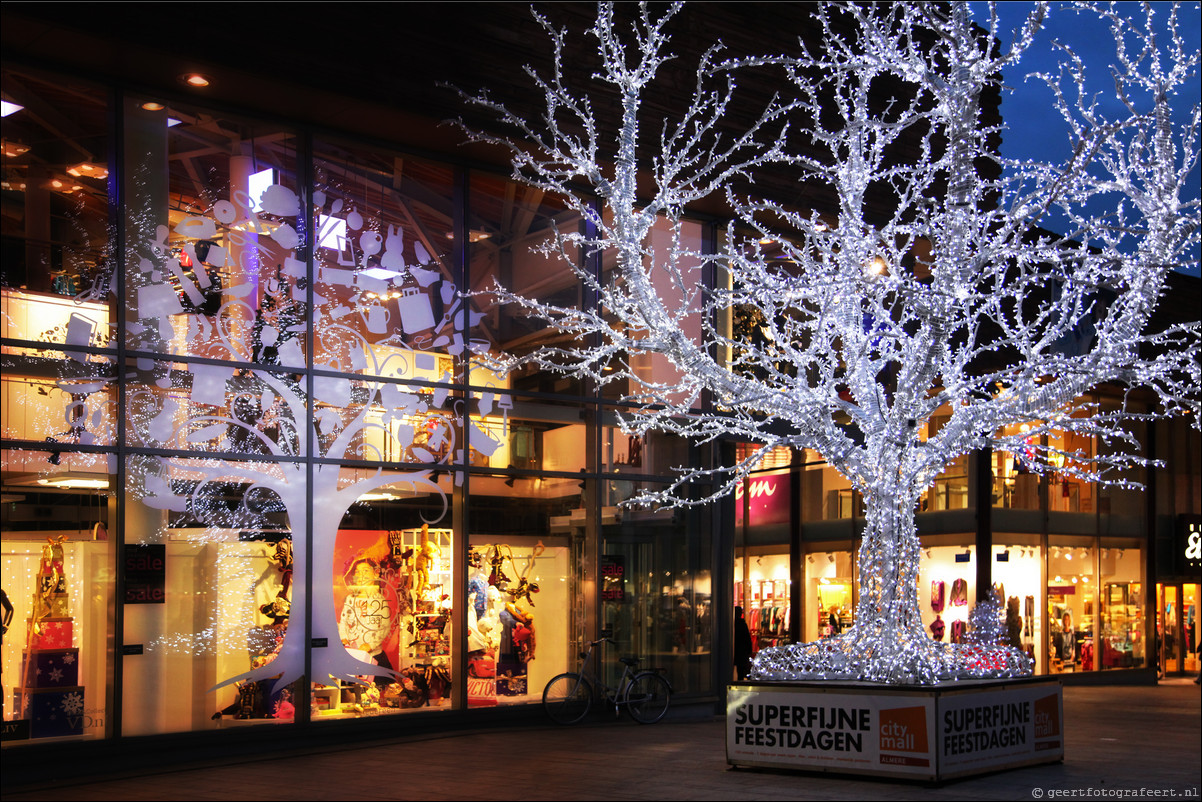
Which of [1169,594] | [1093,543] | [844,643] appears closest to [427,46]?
[844,643]

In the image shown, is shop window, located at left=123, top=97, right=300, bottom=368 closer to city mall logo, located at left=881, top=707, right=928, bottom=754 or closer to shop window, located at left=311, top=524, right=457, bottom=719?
shop window, located at left=311, top=524, right=457, bottom=719

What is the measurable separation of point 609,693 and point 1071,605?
1369cm

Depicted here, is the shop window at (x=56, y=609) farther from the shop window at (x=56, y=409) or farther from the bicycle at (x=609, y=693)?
the bicycle at (x=609, y=693)

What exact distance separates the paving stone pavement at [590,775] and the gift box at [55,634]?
3.09ft

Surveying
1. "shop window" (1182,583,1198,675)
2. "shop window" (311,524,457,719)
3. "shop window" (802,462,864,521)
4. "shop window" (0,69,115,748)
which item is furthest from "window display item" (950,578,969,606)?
"shop window" (0,69,115,748)

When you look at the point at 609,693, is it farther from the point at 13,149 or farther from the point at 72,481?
the point at 13,149

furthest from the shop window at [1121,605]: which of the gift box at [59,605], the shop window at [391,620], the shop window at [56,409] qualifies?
the gift box at [59,605]

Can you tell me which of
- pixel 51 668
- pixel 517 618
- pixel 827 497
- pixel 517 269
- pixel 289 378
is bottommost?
pixel 51 668

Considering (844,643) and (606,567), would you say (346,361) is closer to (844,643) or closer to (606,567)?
(606,567)

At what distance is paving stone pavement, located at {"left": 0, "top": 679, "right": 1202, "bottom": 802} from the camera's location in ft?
30.3

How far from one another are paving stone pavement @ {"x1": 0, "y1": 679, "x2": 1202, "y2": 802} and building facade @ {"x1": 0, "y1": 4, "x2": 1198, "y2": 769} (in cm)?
100

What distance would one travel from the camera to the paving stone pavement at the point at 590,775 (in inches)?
Result: 364

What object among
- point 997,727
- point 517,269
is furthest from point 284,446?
point 997,727

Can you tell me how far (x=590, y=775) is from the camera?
33.4 ft
